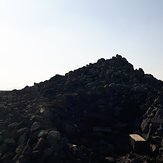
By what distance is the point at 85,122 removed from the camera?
2391cm

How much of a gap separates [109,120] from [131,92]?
15.3 ft

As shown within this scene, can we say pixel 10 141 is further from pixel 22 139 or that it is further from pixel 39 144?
pixel 39 144

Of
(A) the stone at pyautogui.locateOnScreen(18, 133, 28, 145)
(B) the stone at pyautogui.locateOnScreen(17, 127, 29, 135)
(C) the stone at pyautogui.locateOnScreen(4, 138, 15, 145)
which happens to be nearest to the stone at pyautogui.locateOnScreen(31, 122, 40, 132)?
(B) the stone at pyautogui.locateOnScreen(17, 127, 29, 135)

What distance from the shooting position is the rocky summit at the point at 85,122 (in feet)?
60.0

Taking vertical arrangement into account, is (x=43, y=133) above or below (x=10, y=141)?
above

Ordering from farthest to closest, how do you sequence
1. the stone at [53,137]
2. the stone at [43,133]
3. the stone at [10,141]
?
1. the stone at [10,141]
2. the stone at [43,133]
3. the stone at [53,137]

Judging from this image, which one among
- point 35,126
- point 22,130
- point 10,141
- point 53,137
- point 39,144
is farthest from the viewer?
point 35,126

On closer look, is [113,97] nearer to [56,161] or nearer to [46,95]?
[46,95]

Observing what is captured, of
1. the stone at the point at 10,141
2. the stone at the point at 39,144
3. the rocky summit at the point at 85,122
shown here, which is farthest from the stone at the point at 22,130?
the stone at the point at 39,144

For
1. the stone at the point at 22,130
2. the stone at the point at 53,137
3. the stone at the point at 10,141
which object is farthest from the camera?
the stone at the point at 22,130

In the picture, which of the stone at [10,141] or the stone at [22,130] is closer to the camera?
the stone at [10,141]

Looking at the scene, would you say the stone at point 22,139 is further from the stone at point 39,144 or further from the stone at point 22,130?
the stone at point 39,144

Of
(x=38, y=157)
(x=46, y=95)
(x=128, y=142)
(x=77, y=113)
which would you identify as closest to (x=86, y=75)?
(x=46, y=95)

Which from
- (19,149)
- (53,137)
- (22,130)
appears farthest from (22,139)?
(53,137)
